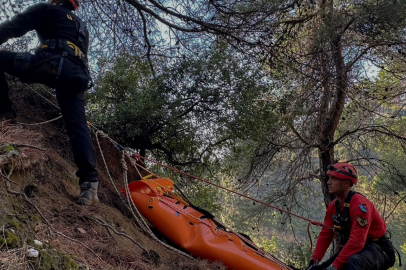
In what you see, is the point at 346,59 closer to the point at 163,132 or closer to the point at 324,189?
the point at 324,189

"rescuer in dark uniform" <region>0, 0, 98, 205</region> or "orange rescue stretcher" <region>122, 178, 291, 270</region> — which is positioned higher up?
"rescuer in dark uniform" <region>0, 0, 98, 205</region>

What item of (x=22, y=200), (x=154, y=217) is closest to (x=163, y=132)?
(x=154, y=217)

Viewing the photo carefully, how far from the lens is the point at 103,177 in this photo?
4.72 metres

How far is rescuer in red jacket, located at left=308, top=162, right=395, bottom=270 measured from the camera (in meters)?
3.49

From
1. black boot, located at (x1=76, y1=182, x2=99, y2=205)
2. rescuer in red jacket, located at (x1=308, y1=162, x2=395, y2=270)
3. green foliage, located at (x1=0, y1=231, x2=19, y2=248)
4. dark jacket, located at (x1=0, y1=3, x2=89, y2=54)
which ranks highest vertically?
dark jacket, located at (x1=0, y1=3, x2=89, y2=54)

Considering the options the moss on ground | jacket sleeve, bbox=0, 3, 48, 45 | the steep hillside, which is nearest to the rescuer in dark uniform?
jacket sleeve, bbox=0, 3, 48, 45

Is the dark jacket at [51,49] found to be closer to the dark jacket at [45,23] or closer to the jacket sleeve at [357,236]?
the dark jacket at [45,23]

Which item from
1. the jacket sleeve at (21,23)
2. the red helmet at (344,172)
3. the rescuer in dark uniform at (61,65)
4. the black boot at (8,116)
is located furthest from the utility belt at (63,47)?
the red helmet at (344,172)

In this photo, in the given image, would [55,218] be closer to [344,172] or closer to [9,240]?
[9,240]

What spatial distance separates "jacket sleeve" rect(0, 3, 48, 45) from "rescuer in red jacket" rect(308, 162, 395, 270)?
11.3ft

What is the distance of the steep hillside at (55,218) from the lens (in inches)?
82.2

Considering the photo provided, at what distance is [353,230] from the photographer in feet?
11.6

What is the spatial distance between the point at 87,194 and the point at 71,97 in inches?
38.3

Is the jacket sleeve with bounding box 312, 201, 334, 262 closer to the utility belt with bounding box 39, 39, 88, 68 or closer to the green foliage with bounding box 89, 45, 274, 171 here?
the green foliage with bounding box 89, 45, 274, 171
